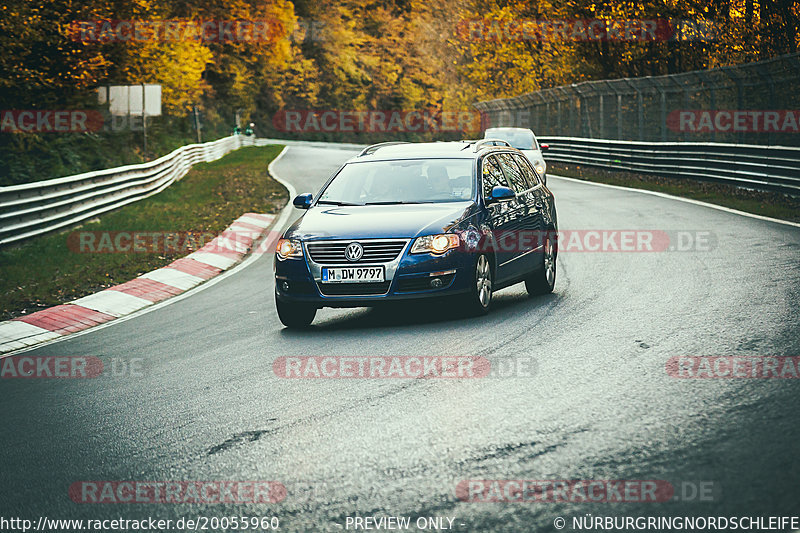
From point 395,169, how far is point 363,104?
93002mm

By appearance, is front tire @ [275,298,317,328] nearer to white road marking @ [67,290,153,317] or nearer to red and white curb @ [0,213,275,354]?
red and white curb @ [0,213,275,354]

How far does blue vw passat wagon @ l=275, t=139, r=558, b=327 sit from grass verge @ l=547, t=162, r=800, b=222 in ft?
26.9

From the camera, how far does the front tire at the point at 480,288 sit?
Answer: 9.61 metres

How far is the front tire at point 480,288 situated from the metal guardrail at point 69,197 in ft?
25.6

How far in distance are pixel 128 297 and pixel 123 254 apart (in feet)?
12.0

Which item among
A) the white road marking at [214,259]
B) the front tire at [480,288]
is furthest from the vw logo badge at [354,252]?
the white road marking at [214,259]

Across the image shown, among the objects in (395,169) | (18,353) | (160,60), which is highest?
(160,60)

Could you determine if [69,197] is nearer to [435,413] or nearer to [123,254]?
[123,254]

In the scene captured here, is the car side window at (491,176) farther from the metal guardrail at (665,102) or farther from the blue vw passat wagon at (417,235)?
the metal guardrail at (665,102)

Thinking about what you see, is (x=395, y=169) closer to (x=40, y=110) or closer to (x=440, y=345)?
(x=440, y=345)

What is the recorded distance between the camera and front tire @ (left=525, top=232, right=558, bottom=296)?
1108 centimetres

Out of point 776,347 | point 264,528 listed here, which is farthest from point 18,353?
point 776,347

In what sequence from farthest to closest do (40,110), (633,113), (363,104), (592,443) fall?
(363,104) < (633,113) < (40,110) < (592,443)

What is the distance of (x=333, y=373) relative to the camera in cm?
772
